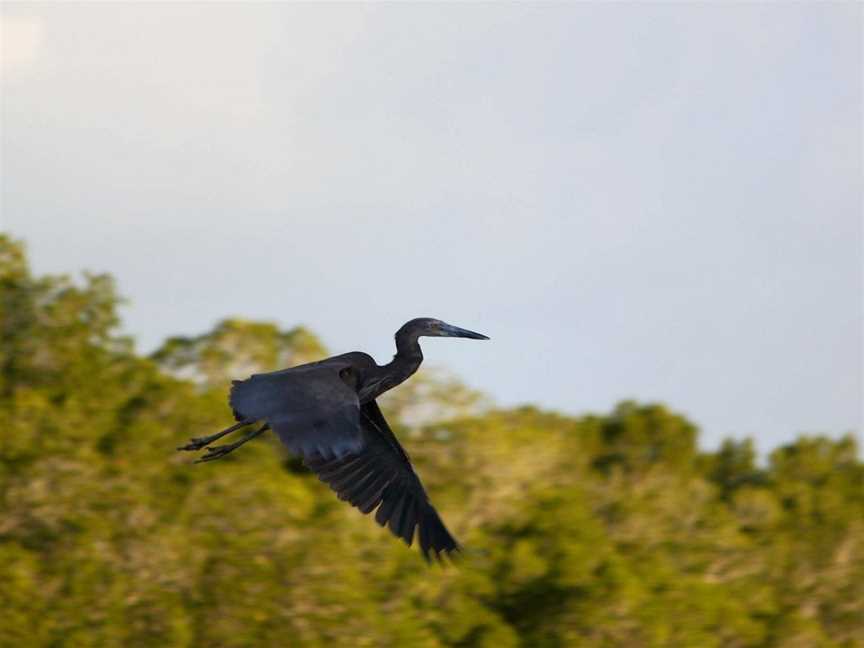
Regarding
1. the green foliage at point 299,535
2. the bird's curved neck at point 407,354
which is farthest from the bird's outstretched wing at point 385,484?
the green foliage at point 299,535

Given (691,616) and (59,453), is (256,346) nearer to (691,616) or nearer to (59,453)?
(59,453)

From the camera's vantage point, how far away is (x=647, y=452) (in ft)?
97.7

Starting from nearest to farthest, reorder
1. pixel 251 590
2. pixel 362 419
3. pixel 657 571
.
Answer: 1. pixel 362 419
2. pixel 251 590
3. pixel 657 571

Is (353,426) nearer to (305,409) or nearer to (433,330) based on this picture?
(305,409)

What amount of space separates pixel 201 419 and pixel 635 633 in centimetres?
642

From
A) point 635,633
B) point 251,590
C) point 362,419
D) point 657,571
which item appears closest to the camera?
point 362,419

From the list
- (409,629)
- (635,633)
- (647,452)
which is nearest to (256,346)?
(409,629)

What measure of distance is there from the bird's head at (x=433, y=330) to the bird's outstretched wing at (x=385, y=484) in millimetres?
612

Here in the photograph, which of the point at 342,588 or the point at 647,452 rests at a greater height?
the point at 647,452

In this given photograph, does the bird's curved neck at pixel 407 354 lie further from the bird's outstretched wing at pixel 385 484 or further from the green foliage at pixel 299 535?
the green foliage at pixel 299 535

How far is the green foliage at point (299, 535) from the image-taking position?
21891 millimetres

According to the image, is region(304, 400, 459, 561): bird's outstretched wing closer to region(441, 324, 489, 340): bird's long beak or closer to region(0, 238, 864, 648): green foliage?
region(441, 324, 489, 340): bird's long beak

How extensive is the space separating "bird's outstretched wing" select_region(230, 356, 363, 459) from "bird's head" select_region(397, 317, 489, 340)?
4.23 feet

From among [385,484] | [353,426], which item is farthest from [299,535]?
[353,426]
